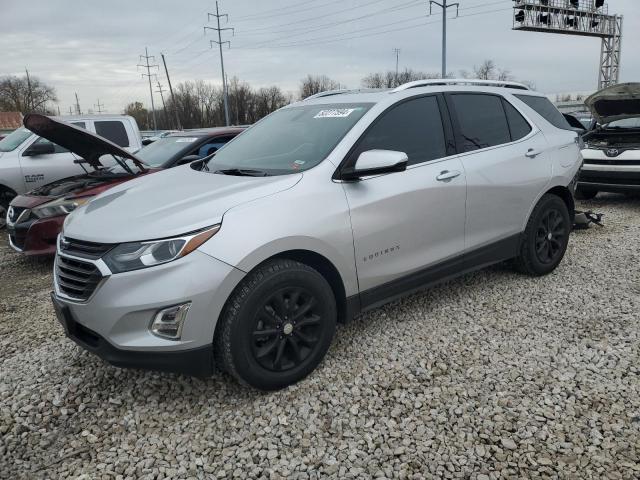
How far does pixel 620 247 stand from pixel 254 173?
477 centimetres

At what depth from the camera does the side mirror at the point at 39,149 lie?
809 centimetres

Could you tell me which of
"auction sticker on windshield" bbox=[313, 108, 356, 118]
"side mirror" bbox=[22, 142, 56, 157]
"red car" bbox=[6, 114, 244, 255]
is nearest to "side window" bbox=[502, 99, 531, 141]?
"auction sticker on windshield" bbox=[313, 108, 356, 118]

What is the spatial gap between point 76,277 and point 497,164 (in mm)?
3225

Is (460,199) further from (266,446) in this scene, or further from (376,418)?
(266,446)

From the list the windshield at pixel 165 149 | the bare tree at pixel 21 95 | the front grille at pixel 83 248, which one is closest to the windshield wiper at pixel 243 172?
the front grille at pixel 83 248

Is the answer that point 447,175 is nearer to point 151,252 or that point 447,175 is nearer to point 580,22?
point 151,252

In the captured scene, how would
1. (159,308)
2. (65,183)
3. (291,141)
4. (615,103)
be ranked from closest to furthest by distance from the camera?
1. (159,308)
2. (291,141)
3. (65,183)
4. (615,103)

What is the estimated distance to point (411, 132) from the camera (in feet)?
12.1

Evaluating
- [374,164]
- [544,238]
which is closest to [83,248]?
[374,164]

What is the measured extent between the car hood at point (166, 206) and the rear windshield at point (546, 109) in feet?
9.36

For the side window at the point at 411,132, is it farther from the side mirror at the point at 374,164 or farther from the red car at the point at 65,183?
the red car at the point at 65,183

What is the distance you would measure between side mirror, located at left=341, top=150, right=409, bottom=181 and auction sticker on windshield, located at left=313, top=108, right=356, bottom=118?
1.85ft

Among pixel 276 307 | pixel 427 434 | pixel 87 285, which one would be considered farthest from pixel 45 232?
pixel 427 434

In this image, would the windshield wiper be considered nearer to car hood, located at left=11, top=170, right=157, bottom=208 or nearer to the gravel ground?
the gravel ground
